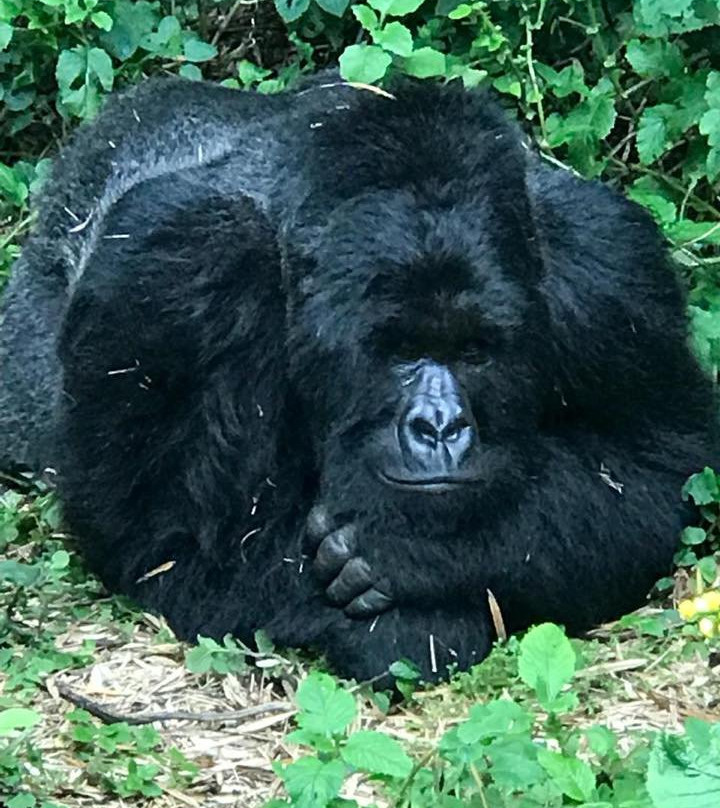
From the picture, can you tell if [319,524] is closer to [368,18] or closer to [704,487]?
[704,487]

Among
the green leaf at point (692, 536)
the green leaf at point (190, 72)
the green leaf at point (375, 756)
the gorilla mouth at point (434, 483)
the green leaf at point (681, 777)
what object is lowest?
the green leaf at point (692, 536)

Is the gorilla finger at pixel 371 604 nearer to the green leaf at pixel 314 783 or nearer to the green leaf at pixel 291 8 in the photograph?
the green leaf at pixel 314 783

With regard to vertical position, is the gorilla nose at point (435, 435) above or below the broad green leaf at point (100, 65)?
below

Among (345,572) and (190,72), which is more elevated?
(190,72)

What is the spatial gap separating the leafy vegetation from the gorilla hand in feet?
0.57

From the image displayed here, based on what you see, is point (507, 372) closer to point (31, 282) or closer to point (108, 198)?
point (108, 198)

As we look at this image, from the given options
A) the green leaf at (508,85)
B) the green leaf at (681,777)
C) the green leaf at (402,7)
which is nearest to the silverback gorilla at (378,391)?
the green leaf at (402,7)

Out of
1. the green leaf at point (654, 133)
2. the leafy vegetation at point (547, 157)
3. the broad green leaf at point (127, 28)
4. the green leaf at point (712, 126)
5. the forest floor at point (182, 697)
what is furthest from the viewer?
the broad green leaf at point (127, 28)

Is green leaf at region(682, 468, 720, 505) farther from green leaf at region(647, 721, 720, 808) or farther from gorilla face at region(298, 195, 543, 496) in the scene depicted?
green leaf at region(647, 721, 720, 808)

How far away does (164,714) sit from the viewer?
307cm

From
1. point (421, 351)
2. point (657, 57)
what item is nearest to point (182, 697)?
point (421, 351)

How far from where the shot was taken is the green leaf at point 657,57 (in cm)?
426

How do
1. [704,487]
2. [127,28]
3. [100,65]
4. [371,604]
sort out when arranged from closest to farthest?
[371,604] < [704,487] < [100,65] < [127,28]

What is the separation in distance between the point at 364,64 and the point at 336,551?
1134 mm
